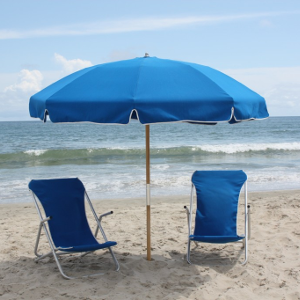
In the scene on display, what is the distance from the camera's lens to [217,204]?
4.71m

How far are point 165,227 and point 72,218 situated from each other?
180 centimetres

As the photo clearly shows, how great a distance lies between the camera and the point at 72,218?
456 cm

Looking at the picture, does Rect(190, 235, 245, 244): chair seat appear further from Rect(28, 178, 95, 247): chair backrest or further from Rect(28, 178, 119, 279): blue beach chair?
Rect(28, 178, 95, 247): chair backrest

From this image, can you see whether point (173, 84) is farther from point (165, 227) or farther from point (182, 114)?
point (165, 227)

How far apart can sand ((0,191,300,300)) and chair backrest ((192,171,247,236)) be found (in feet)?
1.13

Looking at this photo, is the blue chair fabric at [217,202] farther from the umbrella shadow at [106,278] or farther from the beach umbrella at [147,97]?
the beach umbrella at [147,97]

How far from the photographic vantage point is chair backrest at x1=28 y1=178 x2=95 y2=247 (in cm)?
440

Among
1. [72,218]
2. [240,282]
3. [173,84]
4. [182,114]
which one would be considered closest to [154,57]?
[173,84]

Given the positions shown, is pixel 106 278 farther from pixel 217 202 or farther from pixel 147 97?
pixel 147 97

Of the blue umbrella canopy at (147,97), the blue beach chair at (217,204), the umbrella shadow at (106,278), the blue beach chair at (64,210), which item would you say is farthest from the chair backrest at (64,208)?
the blue beach chair at (217,204)

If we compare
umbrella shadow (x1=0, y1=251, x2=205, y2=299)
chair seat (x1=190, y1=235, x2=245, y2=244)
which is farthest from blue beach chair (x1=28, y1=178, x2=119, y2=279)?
chair seat (x1=190, y1=235, x2=245, y2=244)

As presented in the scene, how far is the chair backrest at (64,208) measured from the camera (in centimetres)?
440

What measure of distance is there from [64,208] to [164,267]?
45.4 inches

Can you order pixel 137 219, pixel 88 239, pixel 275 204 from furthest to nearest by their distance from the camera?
1. pixel 275 204
2. pixel 137 219
3. pixel 88 239
